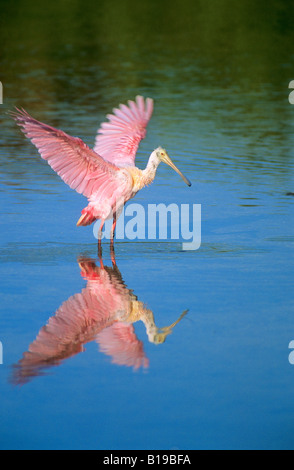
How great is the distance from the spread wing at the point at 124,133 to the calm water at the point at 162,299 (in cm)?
87

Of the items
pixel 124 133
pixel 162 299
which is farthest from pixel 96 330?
pixel 124 133

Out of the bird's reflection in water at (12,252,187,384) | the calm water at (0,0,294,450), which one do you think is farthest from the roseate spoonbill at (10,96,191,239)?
the bird's reflection in water at (12,252,187,384)

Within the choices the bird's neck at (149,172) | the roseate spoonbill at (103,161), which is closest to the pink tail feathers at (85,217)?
the roseate spoonbill at (103,161)

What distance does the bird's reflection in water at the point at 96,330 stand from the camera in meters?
6.47

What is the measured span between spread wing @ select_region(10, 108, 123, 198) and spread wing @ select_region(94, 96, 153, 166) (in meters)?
0.77

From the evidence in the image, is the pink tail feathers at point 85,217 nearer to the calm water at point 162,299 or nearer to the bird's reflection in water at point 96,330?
the calm water at point 162,299

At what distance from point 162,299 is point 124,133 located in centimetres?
378

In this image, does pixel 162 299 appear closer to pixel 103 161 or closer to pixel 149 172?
pixel 103 161

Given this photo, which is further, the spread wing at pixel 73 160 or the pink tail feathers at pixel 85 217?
the pink tail feathers at pixel 85 217

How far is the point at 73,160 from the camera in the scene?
10.0 m

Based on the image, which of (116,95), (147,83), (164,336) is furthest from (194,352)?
(147,83)

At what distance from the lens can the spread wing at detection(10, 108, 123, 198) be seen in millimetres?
9539

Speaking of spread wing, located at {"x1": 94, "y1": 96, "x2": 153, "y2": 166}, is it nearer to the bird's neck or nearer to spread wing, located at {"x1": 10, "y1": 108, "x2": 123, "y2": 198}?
the bird's neck

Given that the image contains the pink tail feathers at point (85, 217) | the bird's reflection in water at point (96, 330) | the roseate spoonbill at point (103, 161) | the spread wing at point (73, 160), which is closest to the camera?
the bird's reflection in water at point (96, 330)
